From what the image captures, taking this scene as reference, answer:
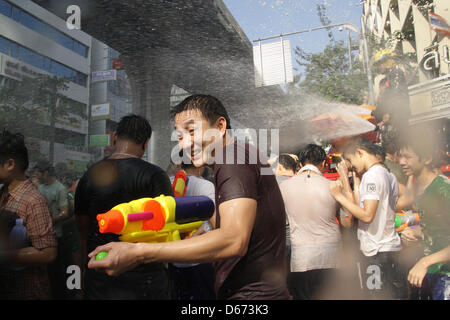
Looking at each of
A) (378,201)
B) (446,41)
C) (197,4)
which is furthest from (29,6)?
(378,201)

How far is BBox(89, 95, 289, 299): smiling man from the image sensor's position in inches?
37.7

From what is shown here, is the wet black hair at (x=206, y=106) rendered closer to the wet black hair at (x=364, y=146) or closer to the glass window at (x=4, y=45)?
the wet black hair at (x=364, y=146)

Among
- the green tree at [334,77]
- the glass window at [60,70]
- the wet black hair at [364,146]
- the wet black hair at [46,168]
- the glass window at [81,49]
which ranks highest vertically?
the glass window at [81,49]

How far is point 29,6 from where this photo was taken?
2064 cm

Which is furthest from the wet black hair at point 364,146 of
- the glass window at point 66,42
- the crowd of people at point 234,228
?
the glass window at point 66,42

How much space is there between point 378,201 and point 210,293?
152 centimetres

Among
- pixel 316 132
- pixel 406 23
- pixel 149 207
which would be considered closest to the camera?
pixel 149 207

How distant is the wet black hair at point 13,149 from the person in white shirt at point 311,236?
1975mm

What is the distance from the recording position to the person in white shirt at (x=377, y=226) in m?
2.46

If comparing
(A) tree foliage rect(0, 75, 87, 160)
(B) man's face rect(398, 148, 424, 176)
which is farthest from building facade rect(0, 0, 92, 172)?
(B) man's face rect(398, 148, 424, 176)

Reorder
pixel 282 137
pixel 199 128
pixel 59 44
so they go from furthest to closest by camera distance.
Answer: pixel 59 44 < pixel 282 137 < pixel 199 128

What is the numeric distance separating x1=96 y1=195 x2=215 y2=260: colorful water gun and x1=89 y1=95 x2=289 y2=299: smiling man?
0.06m

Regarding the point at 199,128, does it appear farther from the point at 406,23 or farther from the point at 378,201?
the point at 406,23

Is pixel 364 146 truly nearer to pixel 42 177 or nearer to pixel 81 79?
pixel 42 177
